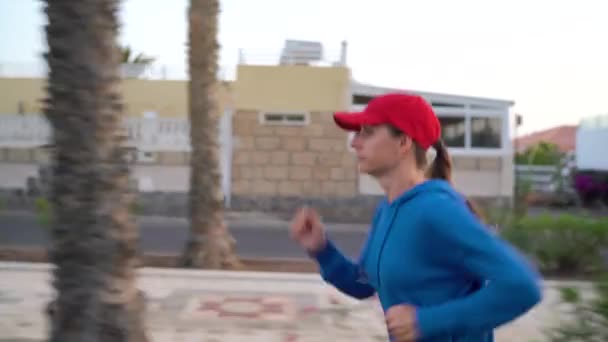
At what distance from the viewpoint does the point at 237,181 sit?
1812 centimetres

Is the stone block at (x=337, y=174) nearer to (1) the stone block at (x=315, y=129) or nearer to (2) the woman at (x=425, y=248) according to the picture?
(1) the stone block at (x=315, y=129)

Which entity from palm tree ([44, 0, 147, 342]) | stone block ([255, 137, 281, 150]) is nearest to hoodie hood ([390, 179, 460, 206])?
palm tree ([44, 0, 147, 342])

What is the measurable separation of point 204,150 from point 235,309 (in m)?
2.94

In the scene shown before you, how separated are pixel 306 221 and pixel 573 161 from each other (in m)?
31.0

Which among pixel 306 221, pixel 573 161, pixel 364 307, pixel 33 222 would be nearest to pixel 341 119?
pixel 306 221

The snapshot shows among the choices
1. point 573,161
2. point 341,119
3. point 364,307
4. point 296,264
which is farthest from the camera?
point 573,161

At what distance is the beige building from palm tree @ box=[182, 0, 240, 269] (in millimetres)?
8135

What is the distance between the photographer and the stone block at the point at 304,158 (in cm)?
1778

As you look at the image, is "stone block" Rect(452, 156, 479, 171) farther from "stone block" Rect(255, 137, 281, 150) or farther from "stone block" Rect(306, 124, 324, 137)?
"stone block" Rect(255, 137, 281, 150)

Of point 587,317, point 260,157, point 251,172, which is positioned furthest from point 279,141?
point 587,317

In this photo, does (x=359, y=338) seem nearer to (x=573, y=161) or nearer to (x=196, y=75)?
(x=196, y=75)

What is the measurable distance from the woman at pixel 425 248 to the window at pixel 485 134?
1629cm

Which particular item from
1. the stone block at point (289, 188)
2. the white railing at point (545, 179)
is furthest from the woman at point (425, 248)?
the white railing at point (545, 179)

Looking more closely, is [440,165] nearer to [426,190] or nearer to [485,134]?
[426,190]
